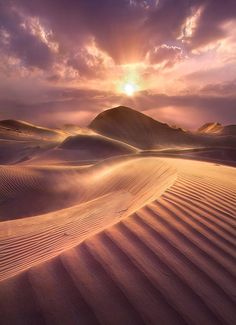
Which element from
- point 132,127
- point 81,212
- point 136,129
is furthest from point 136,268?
point 132,127

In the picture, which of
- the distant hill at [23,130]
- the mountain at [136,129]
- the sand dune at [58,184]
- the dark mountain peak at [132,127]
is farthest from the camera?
the distant hill at [23,130]

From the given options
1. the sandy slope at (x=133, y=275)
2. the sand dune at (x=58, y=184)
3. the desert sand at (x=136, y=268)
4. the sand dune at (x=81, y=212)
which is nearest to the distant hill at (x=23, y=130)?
the sand dune at (x=58, y=184)

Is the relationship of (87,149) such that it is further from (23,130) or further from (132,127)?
(23,130)

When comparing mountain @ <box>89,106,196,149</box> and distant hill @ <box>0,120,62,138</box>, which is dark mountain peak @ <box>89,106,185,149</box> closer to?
mountain @ <box>89,106,196,149</box>

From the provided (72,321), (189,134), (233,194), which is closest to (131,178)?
(233,194)

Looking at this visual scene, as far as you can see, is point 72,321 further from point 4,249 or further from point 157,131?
point 157,131

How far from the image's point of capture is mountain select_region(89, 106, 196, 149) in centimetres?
3753

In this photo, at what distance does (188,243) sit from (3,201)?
23.3 feet

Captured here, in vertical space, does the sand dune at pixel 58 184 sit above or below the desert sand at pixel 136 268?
below

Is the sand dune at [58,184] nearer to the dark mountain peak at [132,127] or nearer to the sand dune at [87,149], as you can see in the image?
the sand dune at [87,149]

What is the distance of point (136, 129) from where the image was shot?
40438mm

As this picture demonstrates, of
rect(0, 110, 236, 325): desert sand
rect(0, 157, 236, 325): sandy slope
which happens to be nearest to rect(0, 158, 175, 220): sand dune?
rect(0, 110, 236, 325): desert sand

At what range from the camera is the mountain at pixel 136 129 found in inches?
1478

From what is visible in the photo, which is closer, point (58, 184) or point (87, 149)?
point (58, 184)
